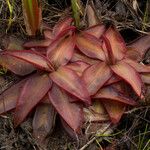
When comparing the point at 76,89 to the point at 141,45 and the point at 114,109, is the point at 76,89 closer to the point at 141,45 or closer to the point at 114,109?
the point at 114,109

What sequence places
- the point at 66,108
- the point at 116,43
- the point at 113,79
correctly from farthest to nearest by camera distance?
the point at 116,43
the point at 113,79
the point at 66,108

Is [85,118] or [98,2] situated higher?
[98,2]

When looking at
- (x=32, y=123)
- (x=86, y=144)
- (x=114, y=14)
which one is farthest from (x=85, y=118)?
(x=114, y=14)

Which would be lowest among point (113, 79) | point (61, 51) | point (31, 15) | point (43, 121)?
point (43, 121)

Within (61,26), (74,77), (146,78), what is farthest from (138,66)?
(61,26)

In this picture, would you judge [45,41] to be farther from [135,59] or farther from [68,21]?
[135,59]

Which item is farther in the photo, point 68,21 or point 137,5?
point 137,5

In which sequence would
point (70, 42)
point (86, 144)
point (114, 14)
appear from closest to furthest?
point (86, 144) → point (70, 42) → point (114, 14)

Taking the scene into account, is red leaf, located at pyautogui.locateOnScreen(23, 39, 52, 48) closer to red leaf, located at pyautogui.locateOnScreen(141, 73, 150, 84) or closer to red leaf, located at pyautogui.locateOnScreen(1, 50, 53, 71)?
red leaf, located at pyautogui.locateOnScreen(1, 50, 53, 71)
